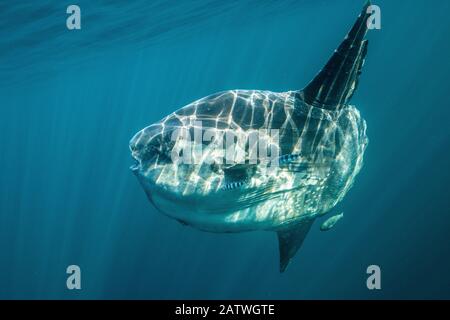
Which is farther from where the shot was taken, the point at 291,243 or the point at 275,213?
the point at 291,243

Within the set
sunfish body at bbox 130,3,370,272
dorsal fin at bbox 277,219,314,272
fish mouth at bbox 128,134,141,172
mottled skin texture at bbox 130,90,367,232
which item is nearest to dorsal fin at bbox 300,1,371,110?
sunfish body at bbox 130,3,370,272

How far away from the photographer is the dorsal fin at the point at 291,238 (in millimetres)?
6281

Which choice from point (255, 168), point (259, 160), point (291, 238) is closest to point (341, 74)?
point (259, 160)

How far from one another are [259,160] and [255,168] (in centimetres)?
12

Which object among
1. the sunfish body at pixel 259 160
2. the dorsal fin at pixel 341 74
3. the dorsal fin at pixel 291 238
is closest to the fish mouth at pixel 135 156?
the sunfish body at pixel 259 160

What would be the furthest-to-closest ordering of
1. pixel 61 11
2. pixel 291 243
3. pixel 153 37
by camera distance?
pixel 153 37, pixel 61 11, pixel 291 243

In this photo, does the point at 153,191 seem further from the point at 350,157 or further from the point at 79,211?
the point at 79,211

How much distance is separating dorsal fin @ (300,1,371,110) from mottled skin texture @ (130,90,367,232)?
166mm

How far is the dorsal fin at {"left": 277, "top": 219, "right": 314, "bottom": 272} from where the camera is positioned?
20.6ft

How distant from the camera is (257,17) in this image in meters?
39.4

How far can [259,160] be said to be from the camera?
4.56 metres

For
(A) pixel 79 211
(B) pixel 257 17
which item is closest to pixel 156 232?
(A) pixel 79 211
